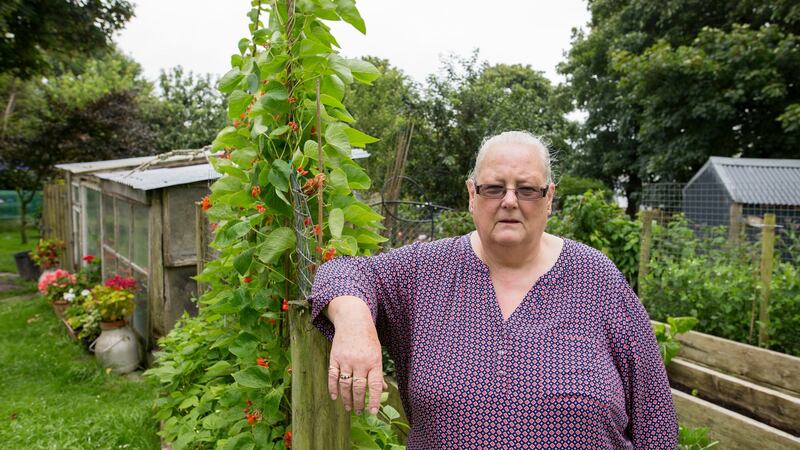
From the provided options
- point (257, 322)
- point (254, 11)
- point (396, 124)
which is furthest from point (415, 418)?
point (396, 124)

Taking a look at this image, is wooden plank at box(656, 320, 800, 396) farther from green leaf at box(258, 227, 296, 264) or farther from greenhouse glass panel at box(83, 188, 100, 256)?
greenhouse glass panel at box(83, 188, 100, 256)

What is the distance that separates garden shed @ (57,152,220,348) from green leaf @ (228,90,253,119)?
130 inches

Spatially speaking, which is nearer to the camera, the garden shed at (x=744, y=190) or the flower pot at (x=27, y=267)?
the flower pot at (x=27, y=267)

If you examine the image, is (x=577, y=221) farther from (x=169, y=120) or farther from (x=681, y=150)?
(x=169, y=120)

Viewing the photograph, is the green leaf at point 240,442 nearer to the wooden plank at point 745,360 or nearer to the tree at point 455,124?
the wooden plank at point 745,360

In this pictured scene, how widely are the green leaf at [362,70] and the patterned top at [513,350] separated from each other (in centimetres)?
62

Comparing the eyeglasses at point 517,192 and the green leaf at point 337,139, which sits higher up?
the green leaf at point 337,139

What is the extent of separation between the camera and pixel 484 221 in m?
1.59

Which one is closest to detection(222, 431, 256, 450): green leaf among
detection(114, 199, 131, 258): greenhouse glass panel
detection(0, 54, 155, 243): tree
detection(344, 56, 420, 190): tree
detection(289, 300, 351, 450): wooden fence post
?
detection(289, 300, 351, 450): wooden fence post

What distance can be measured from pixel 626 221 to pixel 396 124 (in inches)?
234

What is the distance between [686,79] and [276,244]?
15.5m

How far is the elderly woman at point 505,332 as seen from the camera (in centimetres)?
142

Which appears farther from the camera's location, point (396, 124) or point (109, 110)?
point (109, 110)

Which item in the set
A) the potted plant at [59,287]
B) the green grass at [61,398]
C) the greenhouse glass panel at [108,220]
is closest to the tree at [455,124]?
the greenhouse glass panel at [108,220]
